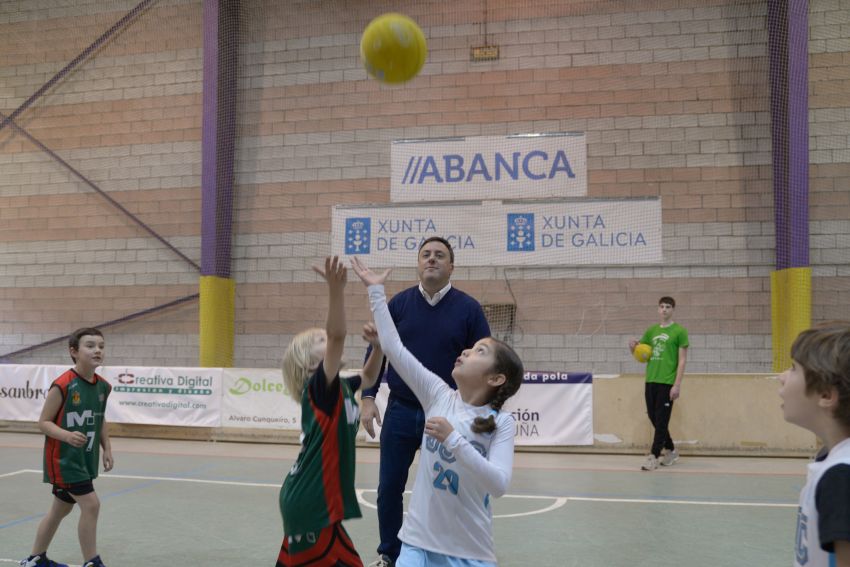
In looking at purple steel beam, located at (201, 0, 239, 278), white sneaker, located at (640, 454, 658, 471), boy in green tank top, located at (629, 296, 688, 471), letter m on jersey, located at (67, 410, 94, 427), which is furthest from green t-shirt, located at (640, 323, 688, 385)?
purple steel beam, located at (201, 0, 239, 278)

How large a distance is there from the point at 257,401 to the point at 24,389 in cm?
403

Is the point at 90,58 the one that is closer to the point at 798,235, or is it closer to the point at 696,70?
the point at 696,70

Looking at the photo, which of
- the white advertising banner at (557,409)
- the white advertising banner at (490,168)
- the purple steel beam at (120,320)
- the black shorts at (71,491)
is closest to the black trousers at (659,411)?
the white advertising banner at (557,409)

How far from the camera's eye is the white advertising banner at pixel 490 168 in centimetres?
1155

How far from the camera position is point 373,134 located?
40.4 feet

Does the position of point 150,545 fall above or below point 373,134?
below

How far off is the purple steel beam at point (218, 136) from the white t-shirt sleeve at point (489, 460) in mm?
10215

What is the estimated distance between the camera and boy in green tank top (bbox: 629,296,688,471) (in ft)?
28.0

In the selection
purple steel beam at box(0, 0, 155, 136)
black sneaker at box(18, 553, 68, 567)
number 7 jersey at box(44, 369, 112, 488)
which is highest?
purple steel beam at box(0, 0, 155, 136)

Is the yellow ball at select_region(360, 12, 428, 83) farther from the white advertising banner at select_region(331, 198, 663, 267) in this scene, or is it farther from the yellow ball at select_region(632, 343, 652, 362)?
the white advertising banner at select_region(331, 198, 663, 267)

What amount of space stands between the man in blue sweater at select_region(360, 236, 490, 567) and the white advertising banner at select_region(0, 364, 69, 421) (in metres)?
8.86

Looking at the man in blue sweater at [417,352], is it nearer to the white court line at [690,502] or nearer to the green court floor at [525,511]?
the green court floor at [525,511]

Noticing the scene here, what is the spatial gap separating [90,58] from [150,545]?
37.4 feet

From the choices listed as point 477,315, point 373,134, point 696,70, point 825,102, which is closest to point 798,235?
point 825,102
